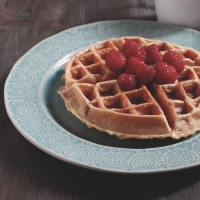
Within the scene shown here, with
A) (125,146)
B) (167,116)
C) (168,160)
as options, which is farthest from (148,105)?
(168,160)

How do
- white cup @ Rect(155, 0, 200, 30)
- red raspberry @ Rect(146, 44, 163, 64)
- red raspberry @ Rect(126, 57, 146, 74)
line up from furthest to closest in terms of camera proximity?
white cup @ Rect(155, 0, 200, 30), red raspberry @ Rect(146, 44, 163, 64), red raspberry @ Rect(126, 57, 146, 74)

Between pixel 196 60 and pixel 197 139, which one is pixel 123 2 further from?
pixel 197 139

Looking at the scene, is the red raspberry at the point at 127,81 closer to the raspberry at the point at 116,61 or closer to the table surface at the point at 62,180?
the raspberry at the point at 116,61

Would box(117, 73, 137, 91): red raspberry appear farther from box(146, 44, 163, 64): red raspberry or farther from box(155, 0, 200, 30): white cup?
box(155, 0, 200, 30): white cup

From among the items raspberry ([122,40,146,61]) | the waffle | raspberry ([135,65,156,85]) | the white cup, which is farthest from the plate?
raspberry ([122,40,146,61])

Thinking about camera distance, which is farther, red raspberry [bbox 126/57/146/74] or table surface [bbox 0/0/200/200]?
red raspberry [bbox 126/57/146/74]

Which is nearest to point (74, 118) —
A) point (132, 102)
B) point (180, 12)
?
point (132, 102)

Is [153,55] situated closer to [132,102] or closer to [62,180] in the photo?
[132,102]
